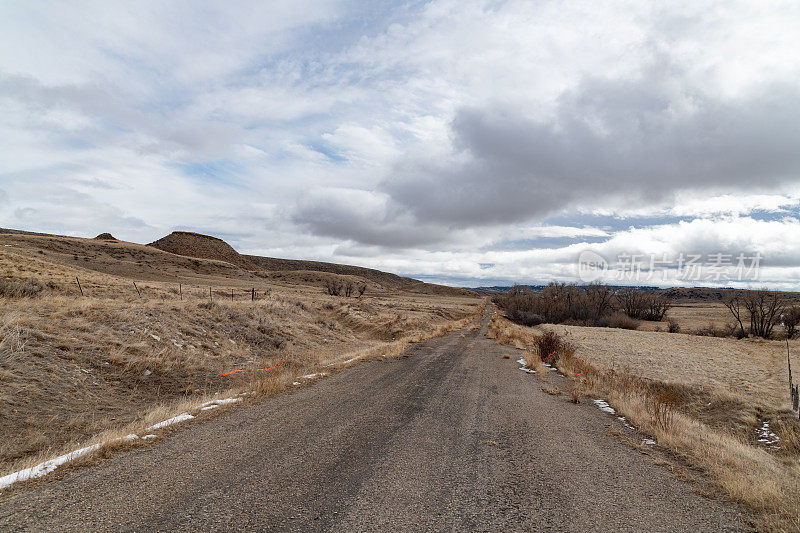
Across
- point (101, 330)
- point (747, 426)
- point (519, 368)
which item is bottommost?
point (747, 426)

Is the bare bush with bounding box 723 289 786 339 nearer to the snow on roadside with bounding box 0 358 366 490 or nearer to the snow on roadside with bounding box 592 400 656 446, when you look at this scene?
the snow on roadside with bounding box 592 400 656 446

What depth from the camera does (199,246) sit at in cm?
13612

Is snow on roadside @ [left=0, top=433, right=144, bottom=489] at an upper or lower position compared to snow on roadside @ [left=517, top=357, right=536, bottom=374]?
upper

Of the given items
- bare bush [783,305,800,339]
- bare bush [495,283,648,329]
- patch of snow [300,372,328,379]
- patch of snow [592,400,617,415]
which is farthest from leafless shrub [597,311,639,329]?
patch of snow [300,372,328,379]

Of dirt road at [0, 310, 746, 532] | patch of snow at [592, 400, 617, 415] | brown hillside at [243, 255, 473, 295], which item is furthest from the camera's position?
brown hillside at [243, 255, 473, 295]

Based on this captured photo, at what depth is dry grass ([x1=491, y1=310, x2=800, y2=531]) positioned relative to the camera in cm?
509

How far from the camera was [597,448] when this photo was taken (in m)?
6.78

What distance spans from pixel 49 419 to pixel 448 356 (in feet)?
48.0

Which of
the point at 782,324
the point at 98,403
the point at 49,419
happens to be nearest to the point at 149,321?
the point at 98,403

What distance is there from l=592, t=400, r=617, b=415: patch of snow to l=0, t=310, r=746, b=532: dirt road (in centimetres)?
88

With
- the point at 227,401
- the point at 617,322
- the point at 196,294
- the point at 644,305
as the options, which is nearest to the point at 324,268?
the point at 644,305

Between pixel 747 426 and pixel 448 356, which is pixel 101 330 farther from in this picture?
pixel 747 426

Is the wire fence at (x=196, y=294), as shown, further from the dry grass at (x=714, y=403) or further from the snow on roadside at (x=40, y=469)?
the dry grass at (x=714, y=403)

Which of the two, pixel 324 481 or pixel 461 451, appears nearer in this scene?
pixel 324 481
